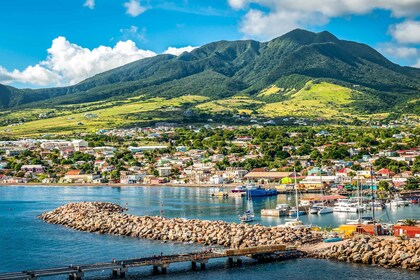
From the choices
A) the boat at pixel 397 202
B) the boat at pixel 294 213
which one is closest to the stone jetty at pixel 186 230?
the boat at pixel 294 213

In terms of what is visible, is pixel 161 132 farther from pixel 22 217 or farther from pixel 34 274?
pixel 34 274

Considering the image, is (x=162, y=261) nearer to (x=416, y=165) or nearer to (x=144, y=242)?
(x=144, y=242)

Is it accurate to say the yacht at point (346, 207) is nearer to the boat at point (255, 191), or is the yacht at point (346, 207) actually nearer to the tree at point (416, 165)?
the boat at point (255, 191)

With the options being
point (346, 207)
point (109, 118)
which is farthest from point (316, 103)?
point (346, 207)

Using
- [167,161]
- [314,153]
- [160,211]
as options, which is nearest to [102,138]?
[167,161]

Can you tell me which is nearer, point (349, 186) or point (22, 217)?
point (22, 217)

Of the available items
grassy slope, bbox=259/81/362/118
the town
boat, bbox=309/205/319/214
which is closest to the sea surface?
boat, bbox=309/205/319/214
